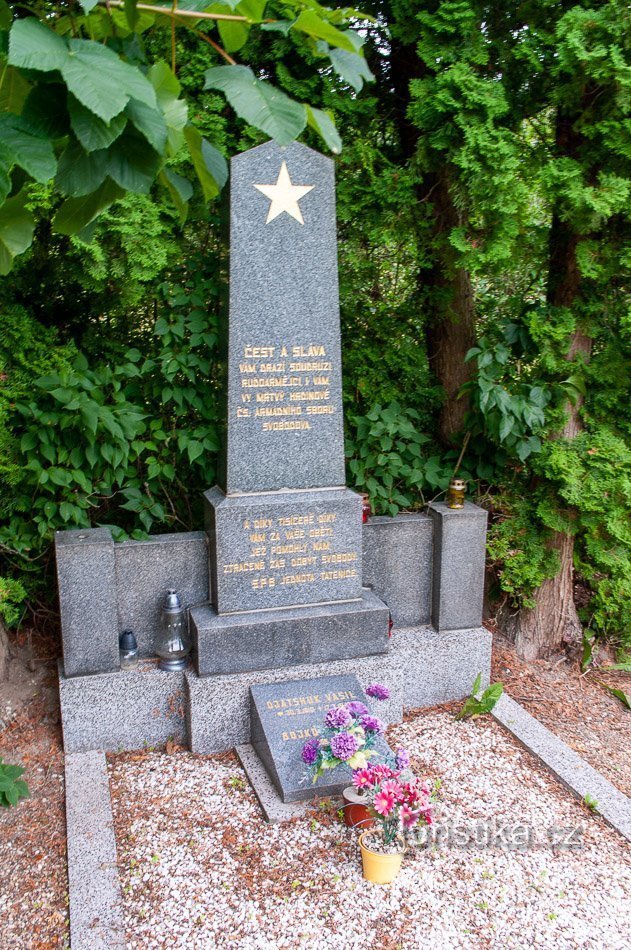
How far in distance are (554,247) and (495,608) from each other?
2303 millimetres

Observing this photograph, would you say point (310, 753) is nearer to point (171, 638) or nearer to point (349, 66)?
point (171, 638)

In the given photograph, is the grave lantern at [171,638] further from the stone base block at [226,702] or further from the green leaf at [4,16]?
the green leaf at [4,16]

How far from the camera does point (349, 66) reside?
1033mm

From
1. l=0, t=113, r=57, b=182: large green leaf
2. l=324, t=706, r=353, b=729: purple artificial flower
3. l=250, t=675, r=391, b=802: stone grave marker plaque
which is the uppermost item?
l=0, t=113, r=57, b=182: large green leaf

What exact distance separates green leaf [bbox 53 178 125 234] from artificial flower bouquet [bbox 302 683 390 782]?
92.1 inches

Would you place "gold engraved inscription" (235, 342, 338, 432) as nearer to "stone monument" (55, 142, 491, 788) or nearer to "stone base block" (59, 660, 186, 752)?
"stone monument" (55, 142, 491, 788)

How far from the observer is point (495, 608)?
5020 mm

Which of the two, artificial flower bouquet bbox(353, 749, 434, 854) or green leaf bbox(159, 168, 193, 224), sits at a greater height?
green leaf bbox(159, 168, 193, 224)

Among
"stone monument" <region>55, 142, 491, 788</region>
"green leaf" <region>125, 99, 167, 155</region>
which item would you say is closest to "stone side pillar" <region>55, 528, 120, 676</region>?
"stone monument" <region>55, 142, 491, 788</region>

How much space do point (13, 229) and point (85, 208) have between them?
12 centimetres

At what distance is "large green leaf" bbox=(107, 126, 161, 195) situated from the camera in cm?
106

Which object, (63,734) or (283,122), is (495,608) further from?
(283,122)

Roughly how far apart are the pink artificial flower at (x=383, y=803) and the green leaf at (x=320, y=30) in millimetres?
2457

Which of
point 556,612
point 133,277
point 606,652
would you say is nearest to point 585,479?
point 556,612
